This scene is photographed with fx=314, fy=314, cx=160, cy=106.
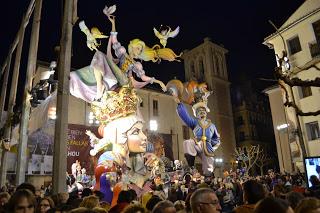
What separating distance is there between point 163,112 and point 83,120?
447 inches

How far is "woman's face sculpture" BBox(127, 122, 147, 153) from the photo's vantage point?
11.2m

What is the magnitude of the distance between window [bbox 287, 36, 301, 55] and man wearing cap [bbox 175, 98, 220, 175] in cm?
1629

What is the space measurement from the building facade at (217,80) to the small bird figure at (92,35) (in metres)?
34.6

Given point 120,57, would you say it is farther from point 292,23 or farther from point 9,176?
point 292,23

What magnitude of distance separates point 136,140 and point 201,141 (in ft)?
12.5

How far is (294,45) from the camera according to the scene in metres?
27.2

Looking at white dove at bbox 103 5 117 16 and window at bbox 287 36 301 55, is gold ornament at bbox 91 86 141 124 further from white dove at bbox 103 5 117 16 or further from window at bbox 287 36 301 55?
window at bbox 287 36 301 55

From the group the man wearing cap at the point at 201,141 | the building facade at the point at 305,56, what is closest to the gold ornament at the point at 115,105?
the man wearing cap at the point at 201,141

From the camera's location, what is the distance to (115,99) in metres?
11.6

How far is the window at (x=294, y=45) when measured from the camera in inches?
1054

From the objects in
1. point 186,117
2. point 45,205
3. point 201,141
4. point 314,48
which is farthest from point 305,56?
point 45,205

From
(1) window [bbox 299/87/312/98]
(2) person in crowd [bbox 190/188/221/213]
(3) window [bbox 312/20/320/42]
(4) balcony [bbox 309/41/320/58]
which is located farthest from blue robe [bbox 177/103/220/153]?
(3) window [bbox 312/20/320/42]

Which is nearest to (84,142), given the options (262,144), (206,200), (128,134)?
(128,134)

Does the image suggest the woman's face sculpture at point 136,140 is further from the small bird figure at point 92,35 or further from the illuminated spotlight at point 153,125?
the illuminated spotlight at point 153,125
